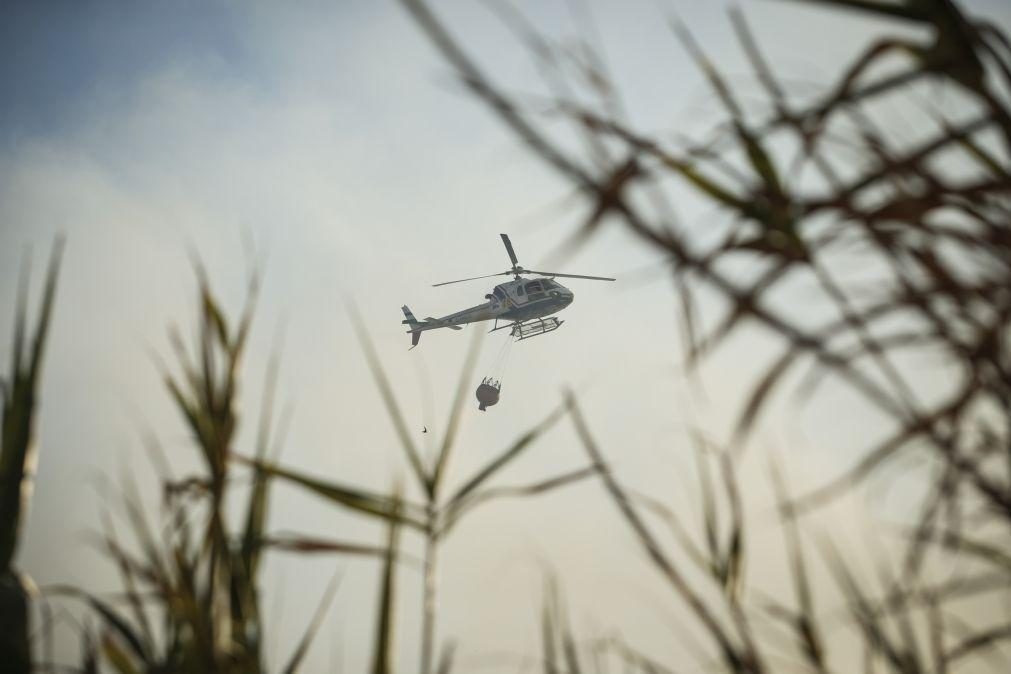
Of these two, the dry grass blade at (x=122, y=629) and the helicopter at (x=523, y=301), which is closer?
the dry grass blade at (x=122, y=629)

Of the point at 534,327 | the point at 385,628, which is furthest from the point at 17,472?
the point at 534,327

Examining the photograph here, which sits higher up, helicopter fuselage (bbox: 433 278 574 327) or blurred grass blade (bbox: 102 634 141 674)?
helicopter fuselage (bbox: 433 278 574 327)

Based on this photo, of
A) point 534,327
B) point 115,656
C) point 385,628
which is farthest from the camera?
point 534,327

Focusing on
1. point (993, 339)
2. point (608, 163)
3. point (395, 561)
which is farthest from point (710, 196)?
point (395, 561)

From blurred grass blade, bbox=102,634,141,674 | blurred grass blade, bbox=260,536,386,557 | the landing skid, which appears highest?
the landing skid

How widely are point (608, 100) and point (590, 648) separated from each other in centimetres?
226

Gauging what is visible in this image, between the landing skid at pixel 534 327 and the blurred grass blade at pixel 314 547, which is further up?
the landing skid at pixel 534 327

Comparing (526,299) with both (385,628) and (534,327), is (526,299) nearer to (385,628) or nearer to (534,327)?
(534,327)

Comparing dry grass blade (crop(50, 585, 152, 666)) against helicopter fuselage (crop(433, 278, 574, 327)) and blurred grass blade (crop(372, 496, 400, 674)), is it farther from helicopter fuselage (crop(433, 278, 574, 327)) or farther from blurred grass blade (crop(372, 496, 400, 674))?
helicopter fuselage (crop(433, 278, 574, 327))

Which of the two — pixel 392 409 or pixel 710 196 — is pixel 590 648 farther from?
pixel 710 196

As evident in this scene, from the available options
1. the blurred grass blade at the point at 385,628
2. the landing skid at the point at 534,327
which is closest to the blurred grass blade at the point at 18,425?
the blurred grass blade at the point at 385,628

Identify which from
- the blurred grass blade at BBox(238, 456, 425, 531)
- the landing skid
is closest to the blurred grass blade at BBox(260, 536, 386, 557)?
the blurred grass blade at BBox(238, 456, 425, 531)

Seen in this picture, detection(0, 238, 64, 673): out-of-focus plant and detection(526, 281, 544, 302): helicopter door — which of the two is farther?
detection(526, 281, 544, 302): helicopter door

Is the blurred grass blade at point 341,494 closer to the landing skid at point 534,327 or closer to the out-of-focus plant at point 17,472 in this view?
the out-of-focus plant at point 17,472
